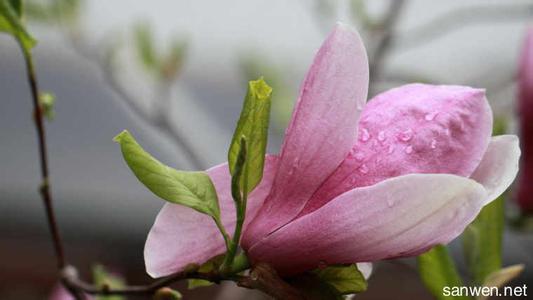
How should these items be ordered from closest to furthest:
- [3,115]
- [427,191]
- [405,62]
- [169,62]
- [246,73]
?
[427,191] < [169,62] < [246,73] < [405,62] < [3,115]

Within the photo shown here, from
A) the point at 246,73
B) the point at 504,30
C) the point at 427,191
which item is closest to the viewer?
the point at 427,191

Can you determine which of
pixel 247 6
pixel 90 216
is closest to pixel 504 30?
pixel 247 6

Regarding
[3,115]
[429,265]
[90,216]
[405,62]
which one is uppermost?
[405,62]

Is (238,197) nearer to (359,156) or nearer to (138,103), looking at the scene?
(359,156)

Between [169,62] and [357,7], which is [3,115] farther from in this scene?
[357,7]

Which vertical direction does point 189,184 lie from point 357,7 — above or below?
below

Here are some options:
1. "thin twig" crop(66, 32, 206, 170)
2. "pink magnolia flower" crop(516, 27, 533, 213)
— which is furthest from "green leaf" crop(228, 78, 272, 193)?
"thin twig" crop(66, 32, 206, 170)

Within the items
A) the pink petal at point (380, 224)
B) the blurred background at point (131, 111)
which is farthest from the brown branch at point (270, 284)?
the blurred background at point (131, 111)

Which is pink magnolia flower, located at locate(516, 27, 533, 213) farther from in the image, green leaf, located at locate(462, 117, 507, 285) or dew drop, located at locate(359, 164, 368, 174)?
dew drop, located at locate(359, 164, 368, 174)
